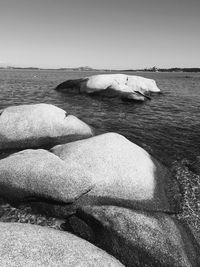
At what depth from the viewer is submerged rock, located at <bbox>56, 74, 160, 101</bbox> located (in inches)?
1289

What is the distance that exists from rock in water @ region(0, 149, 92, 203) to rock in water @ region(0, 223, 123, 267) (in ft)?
7.05

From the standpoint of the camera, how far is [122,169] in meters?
10.1

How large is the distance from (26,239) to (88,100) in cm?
2685

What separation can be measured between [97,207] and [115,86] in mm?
26902

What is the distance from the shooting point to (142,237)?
707 centimetres

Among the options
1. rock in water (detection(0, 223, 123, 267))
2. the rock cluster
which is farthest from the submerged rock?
rock in water (detection(0, 223, 123, 267))

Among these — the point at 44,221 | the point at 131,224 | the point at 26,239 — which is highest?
the point at 26,239

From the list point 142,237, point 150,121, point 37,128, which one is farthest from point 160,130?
point 142,237

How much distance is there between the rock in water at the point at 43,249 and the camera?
537 cm

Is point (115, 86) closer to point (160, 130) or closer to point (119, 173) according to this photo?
point (160, 130)

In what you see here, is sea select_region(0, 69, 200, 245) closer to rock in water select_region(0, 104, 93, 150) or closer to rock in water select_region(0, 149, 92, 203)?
rock in water select_region(0, 149, 92, 203)

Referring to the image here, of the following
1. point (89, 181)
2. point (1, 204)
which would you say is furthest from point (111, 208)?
point (1, 204)

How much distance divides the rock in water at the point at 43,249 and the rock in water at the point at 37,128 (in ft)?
26.8

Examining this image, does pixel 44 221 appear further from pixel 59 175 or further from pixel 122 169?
pixel 122 169
